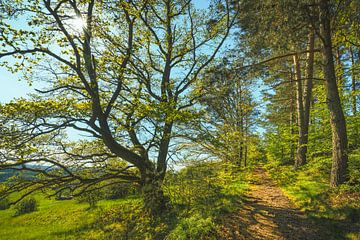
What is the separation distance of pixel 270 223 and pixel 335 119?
3.69 metres

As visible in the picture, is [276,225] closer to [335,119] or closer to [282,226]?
[282,226]

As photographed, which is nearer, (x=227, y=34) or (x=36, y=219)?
(x=227, y=34)

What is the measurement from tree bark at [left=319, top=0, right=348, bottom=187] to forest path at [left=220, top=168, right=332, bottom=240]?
5.38 ft

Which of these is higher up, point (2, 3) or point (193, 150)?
point (2, 3)

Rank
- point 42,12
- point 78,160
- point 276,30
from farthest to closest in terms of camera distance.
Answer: point 78,160, point 42,12, point 276,30

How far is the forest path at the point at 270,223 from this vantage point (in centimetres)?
414

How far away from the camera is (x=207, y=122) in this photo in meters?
6.86

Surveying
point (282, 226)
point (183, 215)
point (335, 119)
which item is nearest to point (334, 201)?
point (282, 226)

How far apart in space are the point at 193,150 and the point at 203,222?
2487 mm

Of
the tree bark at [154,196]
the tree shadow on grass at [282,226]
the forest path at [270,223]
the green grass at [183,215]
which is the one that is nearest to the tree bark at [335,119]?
the forest path at [270,223]

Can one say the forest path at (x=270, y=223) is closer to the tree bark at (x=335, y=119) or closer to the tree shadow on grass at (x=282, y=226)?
the tree shadow on grass at (x=282, y=226)

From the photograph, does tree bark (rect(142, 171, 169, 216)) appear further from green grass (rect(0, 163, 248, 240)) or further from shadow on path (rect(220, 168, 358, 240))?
shadow on path (rect(220, 168, 358, 240))

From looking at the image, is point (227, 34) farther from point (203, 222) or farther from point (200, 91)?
point (203, 222)

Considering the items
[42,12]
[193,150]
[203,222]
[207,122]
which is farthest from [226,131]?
[42,12]
